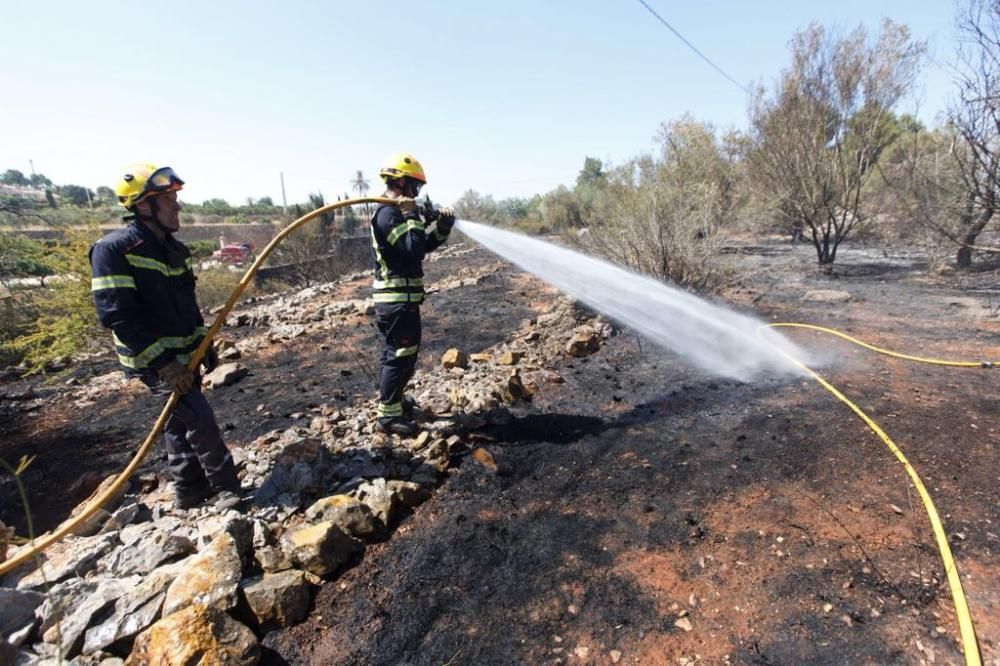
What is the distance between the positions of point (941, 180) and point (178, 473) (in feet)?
47.3

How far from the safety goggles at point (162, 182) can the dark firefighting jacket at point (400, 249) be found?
4.18ft

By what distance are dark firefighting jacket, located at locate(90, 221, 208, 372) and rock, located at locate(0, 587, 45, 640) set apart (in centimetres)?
119

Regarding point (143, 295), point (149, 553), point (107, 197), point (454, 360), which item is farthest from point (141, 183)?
point (107, 197)

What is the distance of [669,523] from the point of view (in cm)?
294

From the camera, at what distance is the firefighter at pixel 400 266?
3709mm

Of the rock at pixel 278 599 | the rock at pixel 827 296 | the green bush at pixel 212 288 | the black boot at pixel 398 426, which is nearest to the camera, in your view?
the rock at pixel 278 599

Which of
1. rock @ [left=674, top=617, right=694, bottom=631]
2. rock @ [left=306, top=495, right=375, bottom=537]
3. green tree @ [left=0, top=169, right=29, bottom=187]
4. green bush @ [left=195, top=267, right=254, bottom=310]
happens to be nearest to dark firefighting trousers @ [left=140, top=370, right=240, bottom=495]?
rock @ [left=306, top=495, right=375, bottom=537]

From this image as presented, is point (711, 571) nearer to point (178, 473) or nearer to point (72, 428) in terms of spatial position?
point (178, 473)

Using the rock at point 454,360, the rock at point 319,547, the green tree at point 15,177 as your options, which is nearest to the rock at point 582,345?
the rock at point 454,360

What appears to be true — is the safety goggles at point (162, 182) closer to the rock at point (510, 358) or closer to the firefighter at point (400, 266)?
the firefighter at point (400, 266)

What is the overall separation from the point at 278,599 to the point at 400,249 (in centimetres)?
237

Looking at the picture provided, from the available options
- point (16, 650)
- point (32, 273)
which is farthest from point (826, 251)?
point (32, 273)

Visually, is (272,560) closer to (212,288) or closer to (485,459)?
(485,459)

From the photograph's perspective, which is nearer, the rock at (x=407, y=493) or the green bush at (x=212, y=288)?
the rock at (x=407, y=493)
